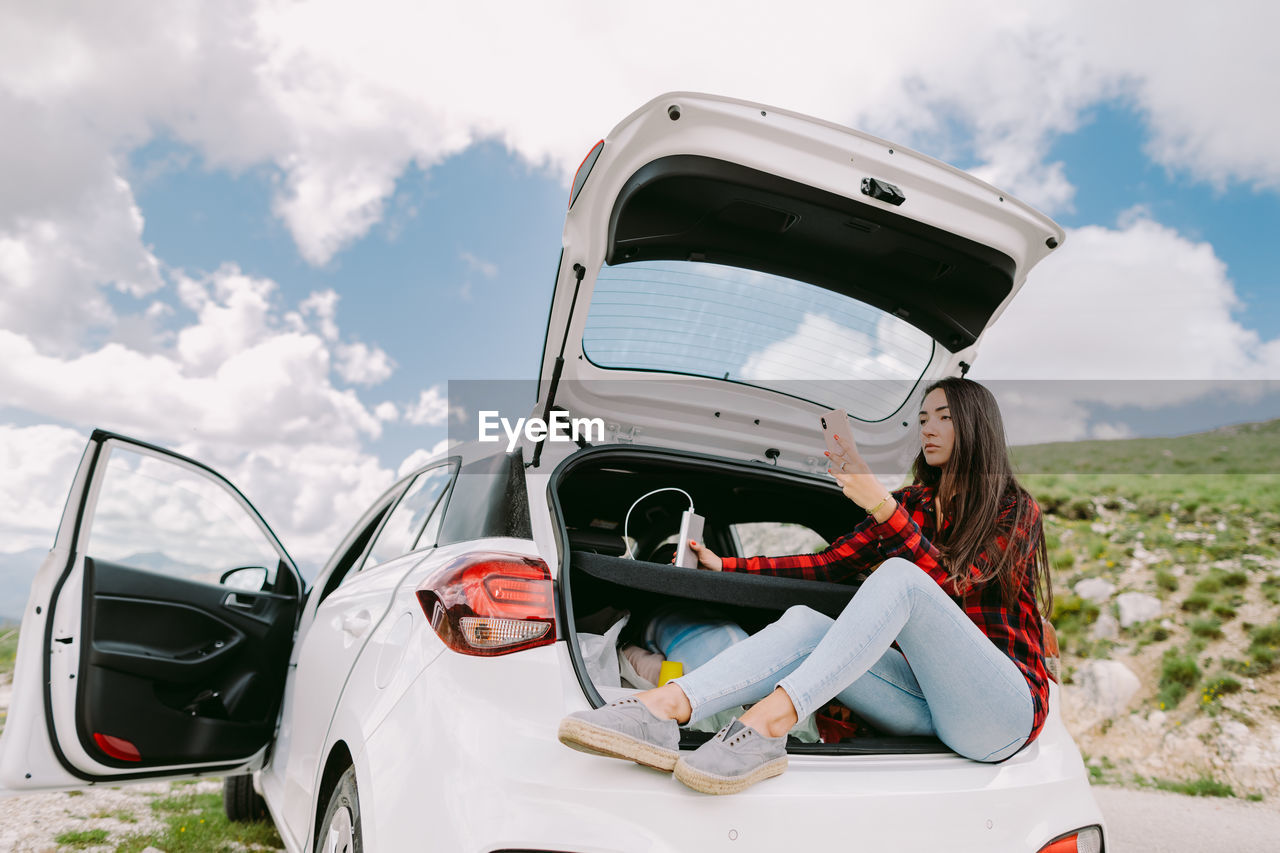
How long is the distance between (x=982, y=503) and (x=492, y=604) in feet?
4.28

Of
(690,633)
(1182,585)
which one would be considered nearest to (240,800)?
(690,633)

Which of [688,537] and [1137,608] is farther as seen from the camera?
[1137,608]

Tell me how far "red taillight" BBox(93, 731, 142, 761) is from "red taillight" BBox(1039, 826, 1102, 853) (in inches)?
108

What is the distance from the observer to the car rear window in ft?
7.71

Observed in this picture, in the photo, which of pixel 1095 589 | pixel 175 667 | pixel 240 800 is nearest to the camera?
pixel 175 667

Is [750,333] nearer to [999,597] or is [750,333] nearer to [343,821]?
[999,597]

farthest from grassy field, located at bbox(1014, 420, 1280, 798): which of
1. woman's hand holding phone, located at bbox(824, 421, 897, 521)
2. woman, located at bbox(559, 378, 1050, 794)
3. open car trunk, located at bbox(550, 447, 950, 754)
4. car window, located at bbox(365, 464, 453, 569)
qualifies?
Result: car window, located at bbox(365, 464, 453, 569)

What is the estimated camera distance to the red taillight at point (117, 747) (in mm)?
2504

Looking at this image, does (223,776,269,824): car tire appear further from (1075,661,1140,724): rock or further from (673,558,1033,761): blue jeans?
(1075,661,1140,724): rock

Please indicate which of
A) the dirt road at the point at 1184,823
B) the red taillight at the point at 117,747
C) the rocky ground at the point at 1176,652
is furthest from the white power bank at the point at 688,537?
the rocky ground at the point at 1176,652

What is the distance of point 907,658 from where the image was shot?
5.46 ft

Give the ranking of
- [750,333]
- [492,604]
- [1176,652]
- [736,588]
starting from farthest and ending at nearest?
[1176,652]
[750,333]
[736,588]
[492,604]

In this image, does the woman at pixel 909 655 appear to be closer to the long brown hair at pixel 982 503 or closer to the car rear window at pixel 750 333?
the long brown hair at pixel 982 503

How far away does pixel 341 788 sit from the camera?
5.44 ft
